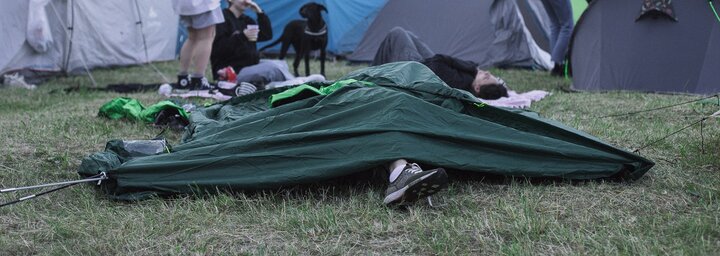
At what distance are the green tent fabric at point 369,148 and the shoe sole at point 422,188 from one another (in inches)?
8.4

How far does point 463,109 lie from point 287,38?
22.4 feet

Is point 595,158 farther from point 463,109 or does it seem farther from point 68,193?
point 68,193

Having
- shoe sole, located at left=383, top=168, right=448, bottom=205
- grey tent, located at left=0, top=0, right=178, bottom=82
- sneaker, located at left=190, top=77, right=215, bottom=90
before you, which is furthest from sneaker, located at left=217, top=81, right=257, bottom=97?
shoe sole, located at left=383, top=168, right=448, bottom=205

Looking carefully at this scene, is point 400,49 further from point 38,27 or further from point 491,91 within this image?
point 38,27

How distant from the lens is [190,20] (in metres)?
7.11

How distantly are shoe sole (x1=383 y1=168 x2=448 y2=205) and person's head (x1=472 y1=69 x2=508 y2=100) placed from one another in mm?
3759

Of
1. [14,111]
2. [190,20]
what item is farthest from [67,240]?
[190,20]

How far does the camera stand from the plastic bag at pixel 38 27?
8922mm

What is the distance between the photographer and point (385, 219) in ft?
9.80

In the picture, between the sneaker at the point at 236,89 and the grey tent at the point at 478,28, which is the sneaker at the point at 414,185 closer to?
the sneaker at the point at 236,89

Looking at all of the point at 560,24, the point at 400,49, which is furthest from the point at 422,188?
the point at 560,24

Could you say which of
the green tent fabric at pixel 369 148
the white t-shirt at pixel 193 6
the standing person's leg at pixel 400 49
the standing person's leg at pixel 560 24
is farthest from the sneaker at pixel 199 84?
the green tent fabric at pixel 369 148

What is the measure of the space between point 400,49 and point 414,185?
4.83 metres

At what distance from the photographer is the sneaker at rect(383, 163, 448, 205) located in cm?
298
